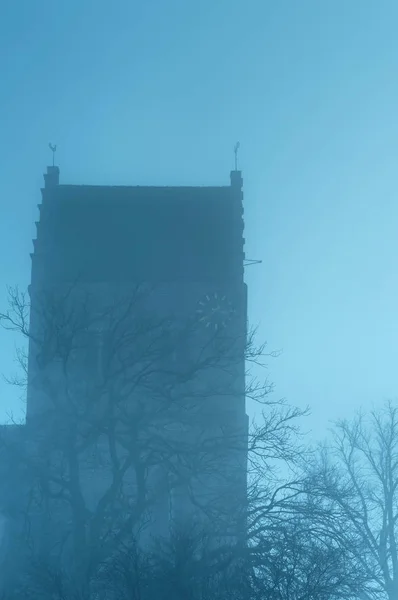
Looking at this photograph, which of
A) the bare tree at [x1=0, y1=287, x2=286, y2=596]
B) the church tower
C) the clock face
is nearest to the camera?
the bare tree at [x1=0, y1=287, x2=286, y2=596]

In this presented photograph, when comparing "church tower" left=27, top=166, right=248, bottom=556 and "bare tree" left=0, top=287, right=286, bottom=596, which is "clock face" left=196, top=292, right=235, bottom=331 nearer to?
"church tower" left=27, top=166, right=248, bottom=556

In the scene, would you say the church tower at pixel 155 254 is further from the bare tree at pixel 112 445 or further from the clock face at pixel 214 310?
the bare tree at pixel 112 445

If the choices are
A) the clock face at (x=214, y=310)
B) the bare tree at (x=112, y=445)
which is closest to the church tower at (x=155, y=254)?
the clock face at (x=214, y=310)

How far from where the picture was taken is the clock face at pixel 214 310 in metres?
38.1

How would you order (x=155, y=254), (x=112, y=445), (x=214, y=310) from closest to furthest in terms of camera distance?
(x=112, y=445)
(x=214, y=310)
(x=155, y=254)

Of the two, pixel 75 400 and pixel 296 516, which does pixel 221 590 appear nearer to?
pixel 296 516

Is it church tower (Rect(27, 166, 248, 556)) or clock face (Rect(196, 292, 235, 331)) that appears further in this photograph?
church tower (Rect(27, 166, 248, 556))

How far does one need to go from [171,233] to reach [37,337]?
19.9 meters

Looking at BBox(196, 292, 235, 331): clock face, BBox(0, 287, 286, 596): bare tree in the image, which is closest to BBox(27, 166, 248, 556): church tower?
BBox(196, 292, 235, 331): clock face

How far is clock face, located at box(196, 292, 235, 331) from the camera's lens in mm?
38094

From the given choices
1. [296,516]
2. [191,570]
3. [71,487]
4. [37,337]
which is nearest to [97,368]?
[37,337]

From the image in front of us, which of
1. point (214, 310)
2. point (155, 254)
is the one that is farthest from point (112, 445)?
point (155, 254)

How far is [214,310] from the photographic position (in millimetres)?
39562

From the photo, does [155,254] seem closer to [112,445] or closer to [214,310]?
[214,310]
